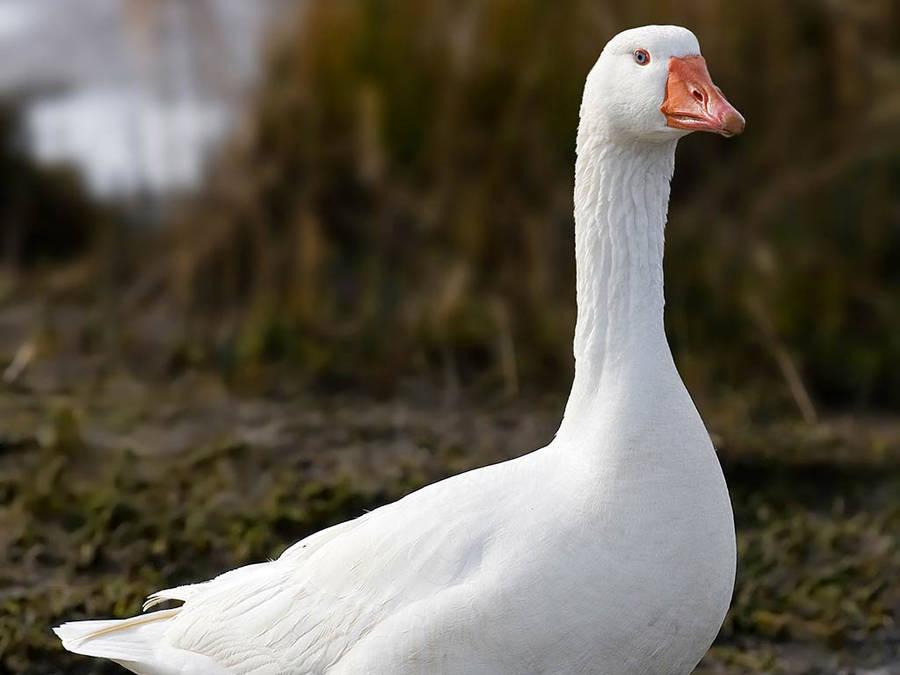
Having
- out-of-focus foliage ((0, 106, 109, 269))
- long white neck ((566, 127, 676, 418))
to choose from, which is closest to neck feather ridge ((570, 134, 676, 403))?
long white neck ((566, 127, 676, 418))

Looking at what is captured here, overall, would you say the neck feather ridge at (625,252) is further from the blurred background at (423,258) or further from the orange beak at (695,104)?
the blurred background at (423,258)

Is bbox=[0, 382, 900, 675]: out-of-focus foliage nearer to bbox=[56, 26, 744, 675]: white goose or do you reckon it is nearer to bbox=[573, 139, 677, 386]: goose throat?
bbox=[56, 26, 744, 675]: white goose

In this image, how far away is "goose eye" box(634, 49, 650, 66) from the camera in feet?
11.8

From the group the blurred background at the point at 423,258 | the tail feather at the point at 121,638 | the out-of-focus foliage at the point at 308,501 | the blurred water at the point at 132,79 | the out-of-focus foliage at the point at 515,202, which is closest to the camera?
the tail feather at the point at 121,638

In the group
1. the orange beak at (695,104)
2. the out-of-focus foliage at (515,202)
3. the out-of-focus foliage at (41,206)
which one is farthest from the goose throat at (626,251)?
the out-of-focus foliage at (41,206)

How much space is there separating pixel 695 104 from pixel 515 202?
4.73 m

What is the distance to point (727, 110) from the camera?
11.4ft

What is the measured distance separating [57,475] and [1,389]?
1310 millimetres

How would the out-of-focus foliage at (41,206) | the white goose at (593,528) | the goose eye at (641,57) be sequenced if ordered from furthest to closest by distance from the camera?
the out-of-focus foliage at (41,206), the goose eye at (641,57), the white goose at (593,528)

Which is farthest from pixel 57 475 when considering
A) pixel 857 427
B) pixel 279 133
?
pixel 857 427

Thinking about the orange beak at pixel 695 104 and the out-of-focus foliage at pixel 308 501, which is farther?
the out-of-focus foliage at pixel 308 501

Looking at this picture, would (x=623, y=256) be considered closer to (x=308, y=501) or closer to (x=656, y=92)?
(x=656, y=92)

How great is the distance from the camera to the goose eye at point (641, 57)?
11.8 feet

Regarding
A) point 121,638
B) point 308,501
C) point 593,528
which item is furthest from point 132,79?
point 593,528
